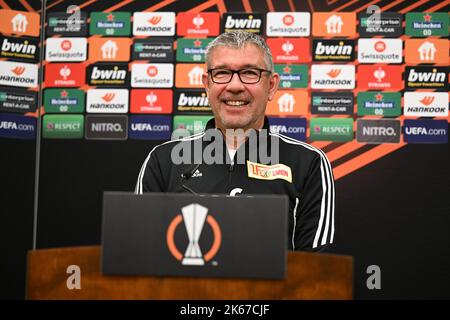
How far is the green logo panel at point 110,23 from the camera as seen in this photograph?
3.20 metres

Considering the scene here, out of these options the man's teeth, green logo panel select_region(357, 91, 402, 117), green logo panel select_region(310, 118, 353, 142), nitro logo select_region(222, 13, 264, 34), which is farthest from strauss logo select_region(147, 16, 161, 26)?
the man's teeth

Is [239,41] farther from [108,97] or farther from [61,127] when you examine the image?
[61,127]

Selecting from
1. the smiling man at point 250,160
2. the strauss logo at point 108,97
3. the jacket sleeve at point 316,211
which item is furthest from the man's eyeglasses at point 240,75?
the strauss logo at point 108,97

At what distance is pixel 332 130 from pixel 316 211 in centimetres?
129

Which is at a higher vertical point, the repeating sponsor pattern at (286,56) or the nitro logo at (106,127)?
the repeating sponsor pattern at (286,56)

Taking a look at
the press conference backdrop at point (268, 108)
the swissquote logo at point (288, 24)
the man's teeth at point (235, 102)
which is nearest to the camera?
the man's teeth at point (235, 102)

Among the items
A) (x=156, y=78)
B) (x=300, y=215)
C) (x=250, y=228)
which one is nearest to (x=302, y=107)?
(x=156, y=78)

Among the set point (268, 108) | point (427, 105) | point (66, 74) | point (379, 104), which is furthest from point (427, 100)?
point (66, 74)

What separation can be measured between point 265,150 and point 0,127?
1.85 metres

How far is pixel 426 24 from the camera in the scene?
305 centimetres

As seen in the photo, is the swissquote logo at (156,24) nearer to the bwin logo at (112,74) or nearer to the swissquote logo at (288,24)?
the bwin logo at (112,74)

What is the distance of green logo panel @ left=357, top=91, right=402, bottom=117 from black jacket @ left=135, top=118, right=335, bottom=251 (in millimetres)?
1192

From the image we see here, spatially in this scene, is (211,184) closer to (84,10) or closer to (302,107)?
(302,107)

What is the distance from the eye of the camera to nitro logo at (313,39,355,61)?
307cm
